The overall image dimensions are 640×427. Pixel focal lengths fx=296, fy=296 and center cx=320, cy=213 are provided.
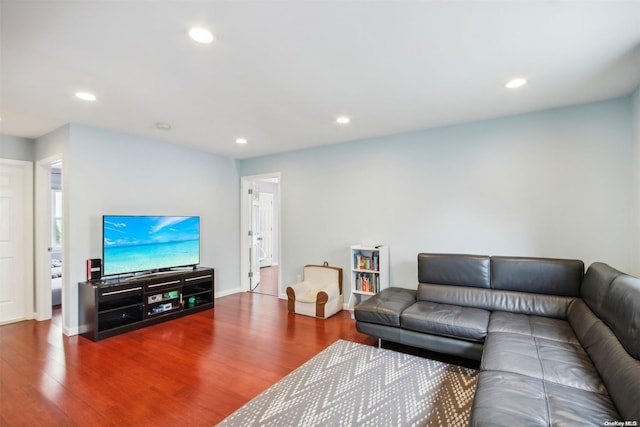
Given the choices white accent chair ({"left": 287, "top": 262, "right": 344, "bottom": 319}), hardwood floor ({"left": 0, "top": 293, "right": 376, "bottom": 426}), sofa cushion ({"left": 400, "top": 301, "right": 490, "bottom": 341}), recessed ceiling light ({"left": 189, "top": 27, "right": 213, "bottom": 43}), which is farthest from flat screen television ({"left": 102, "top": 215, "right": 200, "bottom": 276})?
sofa cushion ({"left": 400, "top": 301, "right": 490, "bottom": 341})

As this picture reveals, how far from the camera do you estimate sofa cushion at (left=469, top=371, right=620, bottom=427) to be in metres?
1.37

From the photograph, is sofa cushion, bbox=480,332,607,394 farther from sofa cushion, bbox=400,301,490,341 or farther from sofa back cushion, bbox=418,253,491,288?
sofa back cushion, bbox=418,253,491,288

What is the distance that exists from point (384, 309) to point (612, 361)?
1655 millimetres

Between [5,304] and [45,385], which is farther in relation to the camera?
[5,304]

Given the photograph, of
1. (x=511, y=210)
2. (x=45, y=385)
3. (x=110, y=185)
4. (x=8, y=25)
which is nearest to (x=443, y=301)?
(x=511, y=210)

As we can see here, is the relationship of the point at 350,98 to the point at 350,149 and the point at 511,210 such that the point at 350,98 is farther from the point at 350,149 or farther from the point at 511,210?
the point at 511,210

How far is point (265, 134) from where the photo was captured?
158 inches

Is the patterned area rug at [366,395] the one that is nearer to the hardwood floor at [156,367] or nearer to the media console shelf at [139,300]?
the hardwood floor at [156,367]

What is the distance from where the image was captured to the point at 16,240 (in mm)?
4031

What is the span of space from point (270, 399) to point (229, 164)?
415cm

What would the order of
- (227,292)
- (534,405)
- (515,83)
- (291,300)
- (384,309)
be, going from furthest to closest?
(227,292)
(291,300)
(384,309)
(515,83)
(534,405)

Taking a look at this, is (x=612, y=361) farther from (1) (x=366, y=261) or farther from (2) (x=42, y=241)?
(2) (x=42, y=241)

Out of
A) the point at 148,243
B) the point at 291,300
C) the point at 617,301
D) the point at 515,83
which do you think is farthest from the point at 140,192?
the point at 617,301

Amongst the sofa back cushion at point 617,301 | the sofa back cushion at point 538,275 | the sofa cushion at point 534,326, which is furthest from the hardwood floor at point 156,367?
the sofa back cushion at point 617,301
